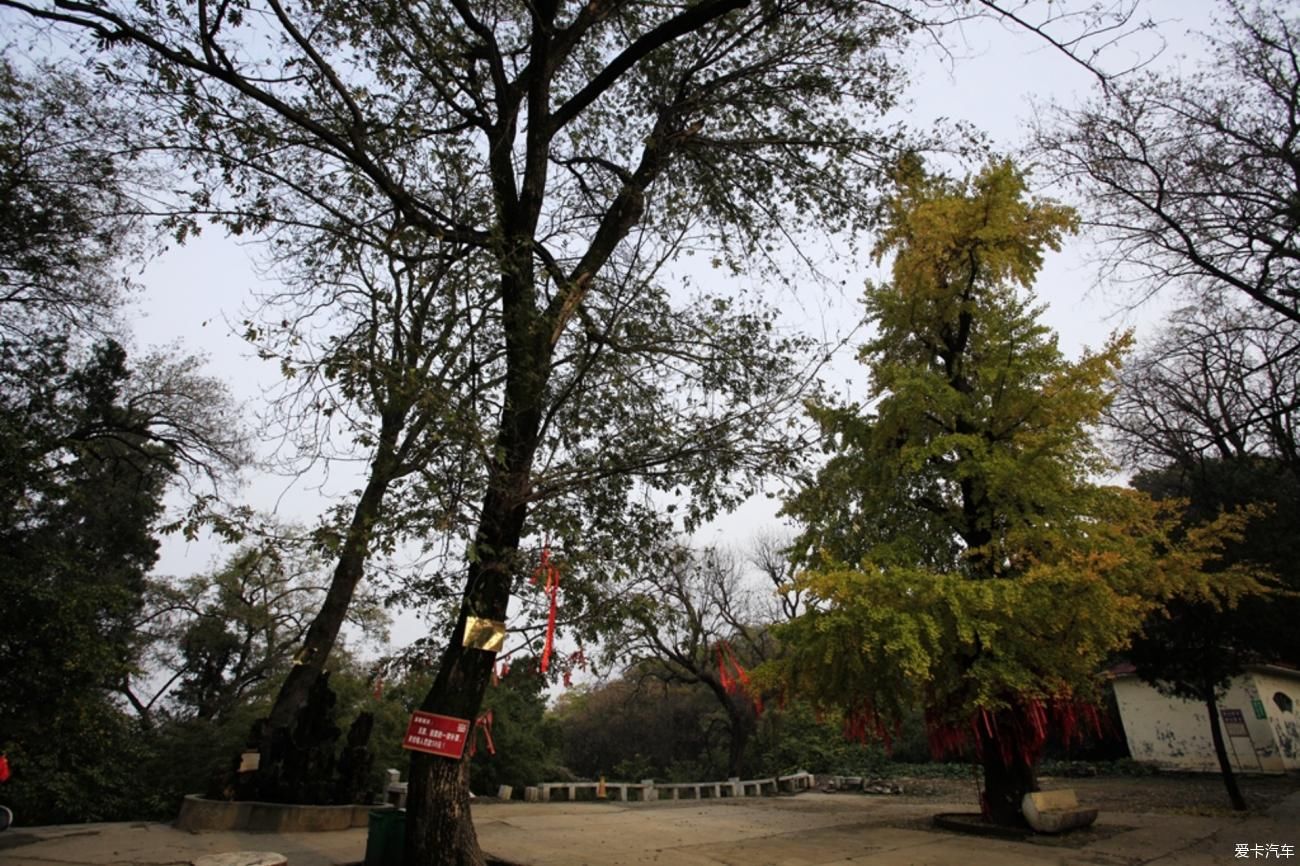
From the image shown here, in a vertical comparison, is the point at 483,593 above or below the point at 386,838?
above

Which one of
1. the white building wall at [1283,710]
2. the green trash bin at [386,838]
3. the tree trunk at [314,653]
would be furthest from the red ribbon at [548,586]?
the white building wall at [1283,710]

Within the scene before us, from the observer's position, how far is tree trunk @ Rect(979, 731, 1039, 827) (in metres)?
9.91

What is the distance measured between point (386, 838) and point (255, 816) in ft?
14.0

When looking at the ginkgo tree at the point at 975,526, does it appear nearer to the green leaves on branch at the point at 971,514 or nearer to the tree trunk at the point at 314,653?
the green leaves on branch at the point at 971,514

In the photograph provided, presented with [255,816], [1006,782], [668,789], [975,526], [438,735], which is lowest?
[668,789]

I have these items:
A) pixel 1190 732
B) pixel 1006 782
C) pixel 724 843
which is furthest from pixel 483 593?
pixel 1190 732

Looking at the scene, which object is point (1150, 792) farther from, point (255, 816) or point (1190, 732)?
point (255, 816)

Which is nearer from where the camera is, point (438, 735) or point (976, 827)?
point (438, 735)

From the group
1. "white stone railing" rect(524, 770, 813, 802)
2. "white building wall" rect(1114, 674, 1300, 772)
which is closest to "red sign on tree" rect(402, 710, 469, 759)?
"white stone railing" rect(524, 770, 813, 802)

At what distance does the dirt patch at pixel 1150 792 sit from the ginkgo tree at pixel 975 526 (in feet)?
11.4

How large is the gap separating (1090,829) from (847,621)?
553cm

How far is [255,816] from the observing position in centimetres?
912

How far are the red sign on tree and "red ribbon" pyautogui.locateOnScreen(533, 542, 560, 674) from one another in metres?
0.87

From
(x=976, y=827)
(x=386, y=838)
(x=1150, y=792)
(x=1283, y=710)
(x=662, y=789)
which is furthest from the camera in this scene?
(x=662, y=789)
